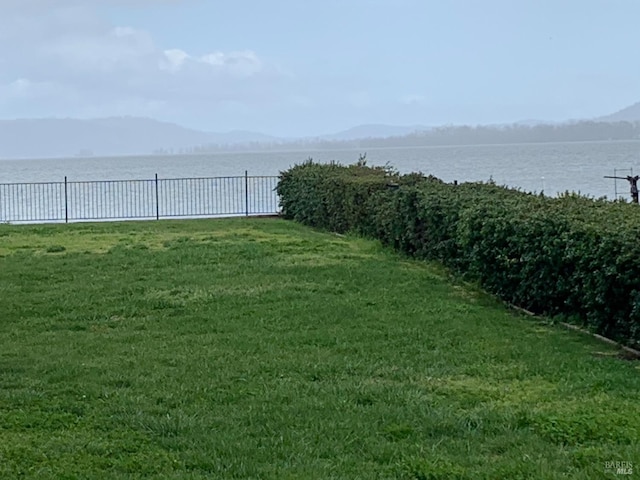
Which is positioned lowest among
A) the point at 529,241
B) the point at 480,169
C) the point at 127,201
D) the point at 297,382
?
the point at 297,382

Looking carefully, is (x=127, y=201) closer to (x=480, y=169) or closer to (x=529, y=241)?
(x=529, y=241)

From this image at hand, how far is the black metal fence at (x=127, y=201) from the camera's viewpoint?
94.1 feet

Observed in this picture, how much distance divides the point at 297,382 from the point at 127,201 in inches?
1035

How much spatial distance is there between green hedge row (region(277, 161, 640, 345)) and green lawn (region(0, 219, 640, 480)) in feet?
1.11

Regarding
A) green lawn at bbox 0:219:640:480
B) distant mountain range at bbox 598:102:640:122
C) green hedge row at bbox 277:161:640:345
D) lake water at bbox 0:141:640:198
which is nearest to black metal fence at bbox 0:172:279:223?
lake water at bbox 0:141:640:198

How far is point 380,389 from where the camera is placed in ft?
20.6

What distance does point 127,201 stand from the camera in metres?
31.8

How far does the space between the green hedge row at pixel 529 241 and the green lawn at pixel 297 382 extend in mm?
340

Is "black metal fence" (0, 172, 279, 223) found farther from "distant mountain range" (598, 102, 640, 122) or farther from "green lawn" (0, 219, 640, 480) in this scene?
"distant mountain range" (598, 102, 640, 122)

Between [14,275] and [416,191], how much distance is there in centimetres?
626

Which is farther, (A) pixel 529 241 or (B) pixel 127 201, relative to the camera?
(B) pixel 127 201

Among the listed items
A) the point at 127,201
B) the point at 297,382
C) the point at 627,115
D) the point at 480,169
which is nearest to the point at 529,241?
the point at 297,382

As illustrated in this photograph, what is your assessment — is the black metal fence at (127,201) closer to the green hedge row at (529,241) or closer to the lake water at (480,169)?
the lake water at (480,169)

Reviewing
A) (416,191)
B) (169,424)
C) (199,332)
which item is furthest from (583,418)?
(416,191)
